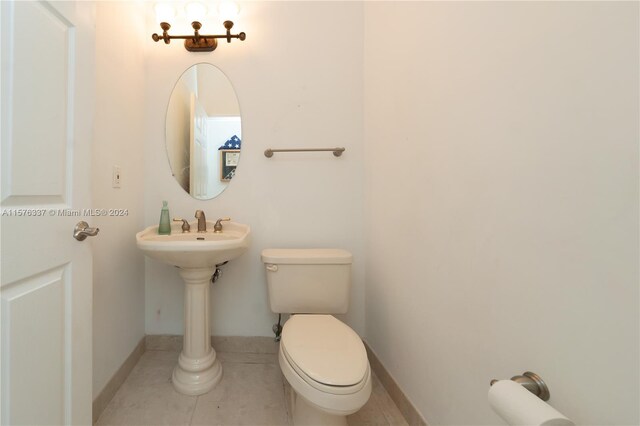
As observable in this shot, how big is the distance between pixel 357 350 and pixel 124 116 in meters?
1.60

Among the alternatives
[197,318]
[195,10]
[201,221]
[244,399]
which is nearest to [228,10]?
[195,10]

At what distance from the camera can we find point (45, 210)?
678 mm

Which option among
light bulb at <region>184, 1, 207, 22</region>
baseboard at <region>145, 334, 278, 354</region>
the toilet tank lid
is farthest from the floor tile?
light bulb at <region>184, 1, 207, 22</region>

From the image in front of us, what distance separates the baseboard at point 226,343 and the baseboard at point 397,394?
0.61 metres

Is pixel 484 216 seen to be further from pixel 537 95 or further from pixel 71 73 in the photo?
pixel 71 73

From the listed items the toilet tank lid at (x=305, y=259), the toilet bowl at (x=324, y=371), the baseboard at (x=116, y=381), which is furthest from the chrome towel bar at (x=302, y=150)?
the baseboard at (x=116, y=381)

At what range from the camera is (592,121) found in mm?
485

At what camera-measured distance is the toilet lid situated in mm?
828

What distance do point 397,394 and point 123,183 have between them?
173 cm

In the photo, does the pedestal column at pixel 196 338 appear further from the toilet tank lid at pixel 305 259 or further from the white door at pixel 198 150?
the white door at pixel 198 150

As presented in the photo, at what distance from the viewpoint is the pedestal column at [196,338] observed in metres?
1.27

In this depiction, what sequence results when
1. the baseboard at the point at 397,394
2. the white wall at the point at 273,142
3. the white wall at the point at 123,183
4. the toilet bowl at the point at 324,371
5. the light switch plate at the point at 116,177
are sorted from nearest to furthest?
the toilet bowl at the point at 324,371 → the baseboard at the point at 397,394 → the white wall at the point at 123,183 → the light switch plate at the point at 116,177 → the white wall at the point at 273,142

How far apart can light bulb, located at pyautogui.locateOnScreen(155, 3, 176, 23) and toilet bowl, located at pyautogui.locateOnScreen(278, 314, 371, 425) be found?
1.85 metres

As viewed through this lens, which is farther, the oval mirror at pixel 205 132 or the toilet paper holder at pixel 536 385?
the oval mirror at pixel 205 132
